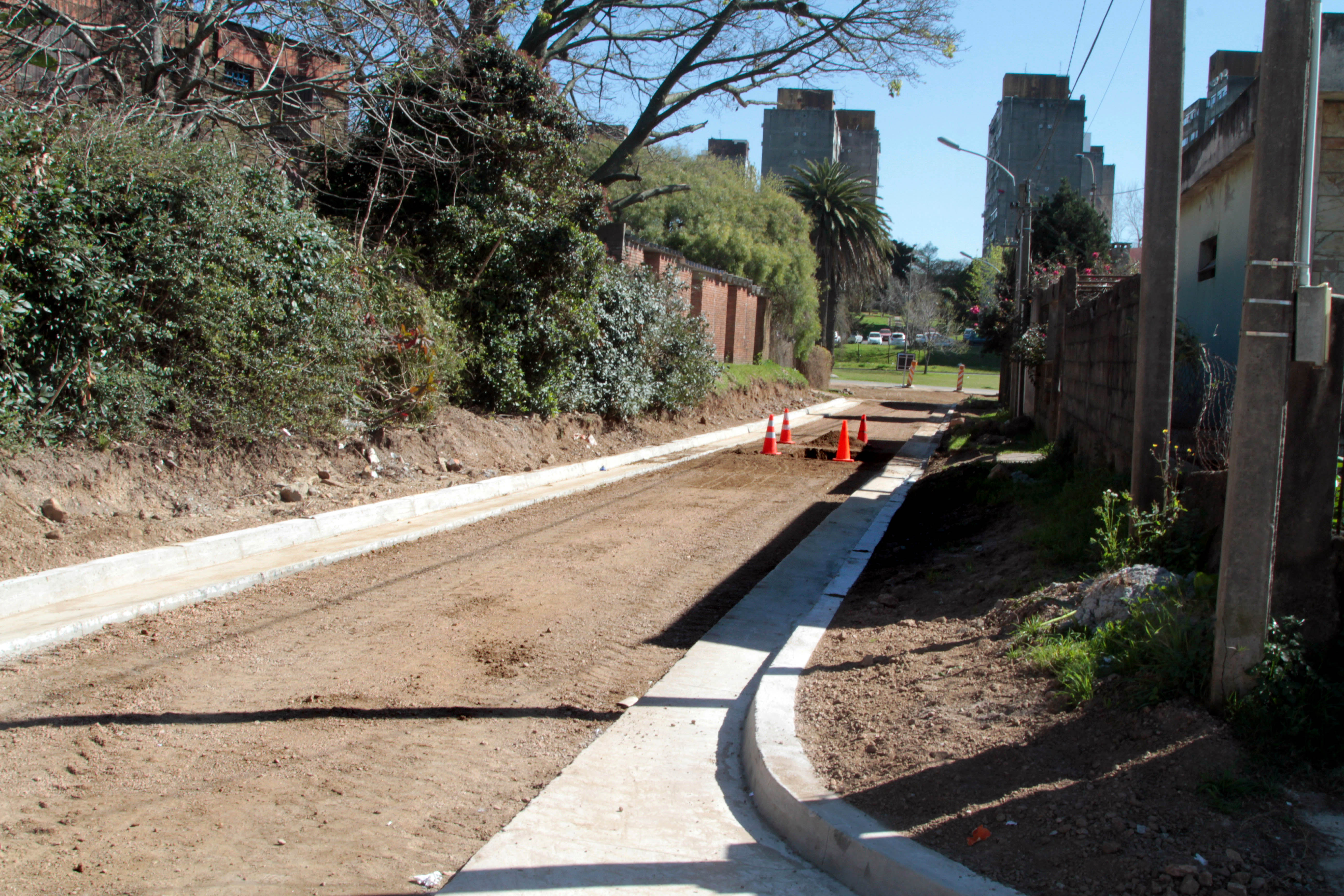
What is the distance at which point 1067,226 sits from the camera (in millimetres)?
49719

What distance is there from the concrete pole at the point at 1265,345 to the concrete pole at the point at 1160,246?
268 cm

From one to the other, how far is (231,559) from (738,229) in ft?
103

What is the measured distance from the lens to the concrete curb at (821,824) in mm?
3283

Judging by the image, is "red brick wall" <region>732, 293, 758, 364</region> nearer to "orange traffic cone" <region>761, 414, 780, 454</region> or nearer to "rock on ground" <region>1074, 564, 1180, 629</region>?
"orange traffic cone" <region>761, 414, 780, 454</region>

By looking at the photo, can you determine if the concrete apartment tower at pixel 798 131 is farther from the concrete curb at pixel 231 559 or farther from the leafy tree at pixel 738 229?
the concrete curb at pixel 231 559

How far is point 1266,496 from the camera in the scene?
416 centimetres

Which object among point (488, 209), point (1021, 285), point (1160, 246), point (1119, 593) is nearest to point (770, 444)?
point (488, 209)

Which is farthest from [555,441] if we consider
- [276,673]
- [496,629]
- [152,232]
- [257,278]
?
[276,673]

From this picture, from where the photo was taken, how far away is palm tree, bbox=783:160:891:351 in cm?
4428

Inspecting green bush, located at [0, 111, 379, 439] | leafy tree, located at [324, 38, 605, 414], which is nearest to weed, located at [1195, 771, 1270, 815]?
green bush, located at [0, 111, 379, 439]

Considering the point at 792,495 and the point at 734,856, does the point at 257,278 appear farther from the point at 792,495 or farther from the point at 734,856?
the point at 734,856

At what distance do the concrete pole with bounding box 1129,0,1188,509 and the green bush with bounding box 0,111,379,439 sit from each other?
327 inches

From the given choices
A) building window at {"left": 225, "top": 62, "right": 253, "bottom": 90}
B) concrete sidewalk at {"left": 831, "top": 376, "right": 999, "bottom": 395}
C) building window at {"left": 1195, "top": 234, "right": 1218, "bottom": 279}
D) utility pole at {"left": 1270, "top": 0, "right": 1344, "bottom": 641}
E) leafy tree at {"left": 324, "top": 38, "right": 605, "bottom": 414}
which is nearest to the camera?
utility pole at {"left": 1270, "top": 0, "right": 1344, "bottom": 641}

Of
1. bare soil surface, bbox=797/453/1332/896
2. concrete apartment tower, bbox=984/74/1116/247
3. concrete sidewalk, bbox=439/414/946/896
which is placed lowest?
concrete sidewalk, bbox=439/414/946/896
